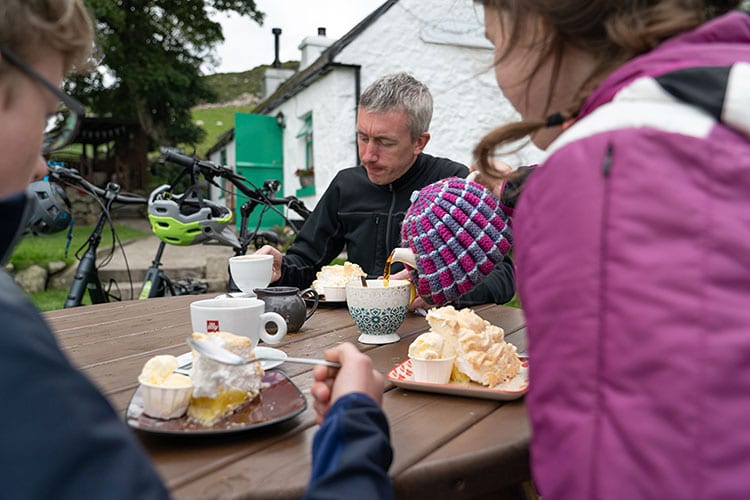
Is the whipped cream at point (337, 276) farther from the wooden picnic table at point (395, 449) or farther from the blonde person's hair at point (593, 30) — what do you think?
the blonde person's hair at point (593, 30)

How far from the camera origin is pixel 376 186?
119 inches

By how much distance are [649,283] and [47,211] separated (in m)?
3.34

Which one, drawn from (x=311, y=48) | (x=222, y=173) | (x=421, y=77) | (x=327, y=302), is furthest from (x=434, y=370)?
(x=311, y=48)

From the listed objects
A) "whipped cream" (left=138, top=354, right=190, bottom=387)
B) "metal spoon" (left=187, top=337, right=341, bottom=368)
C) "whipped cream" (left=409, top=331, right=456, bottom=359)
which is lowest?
"whipped cream" (left=409, top=331, right=456, bottom=359)

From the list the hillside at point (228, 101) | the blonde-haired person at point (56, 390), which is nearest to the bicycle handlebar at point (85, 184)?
the blonde-haired person at point (56, 390)

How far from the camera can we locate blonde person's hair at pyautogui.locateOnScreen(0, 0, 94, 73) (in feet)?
2.36

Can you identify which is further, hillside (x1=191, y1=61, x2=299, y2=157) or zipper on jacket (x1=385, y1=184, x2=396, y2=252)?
→ hillside (x1=191, y1=61, x2=299, y2=157)

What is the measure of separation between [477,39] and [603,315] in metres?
8.55

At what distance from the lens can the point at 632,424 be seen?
0.57 m

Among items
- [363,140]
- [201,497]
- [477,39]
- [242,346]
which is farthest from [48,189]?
[477,39]

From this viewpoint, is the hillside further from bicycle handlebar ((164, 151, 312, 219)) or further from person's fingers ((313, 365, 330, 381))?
person's fingers ((313, 365, 330, 381))

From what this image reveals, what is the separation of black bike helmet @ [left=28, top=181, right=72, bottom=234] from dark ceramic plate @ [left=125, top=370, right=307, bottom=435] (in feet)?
8.41

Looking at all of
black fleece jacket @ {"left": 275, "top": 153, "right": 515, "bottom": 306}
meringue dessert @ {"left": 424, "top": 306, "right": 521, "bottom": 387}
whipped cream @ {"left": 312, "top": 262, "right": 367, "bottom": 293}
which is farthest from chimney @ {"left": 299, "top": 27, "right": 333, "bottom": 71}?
meringue dessert @ {"left": 424, "top": 306, "right": 521, "bottom": 387}

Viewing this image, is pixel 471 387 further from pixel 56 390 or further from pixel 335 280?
pixel 335 280
